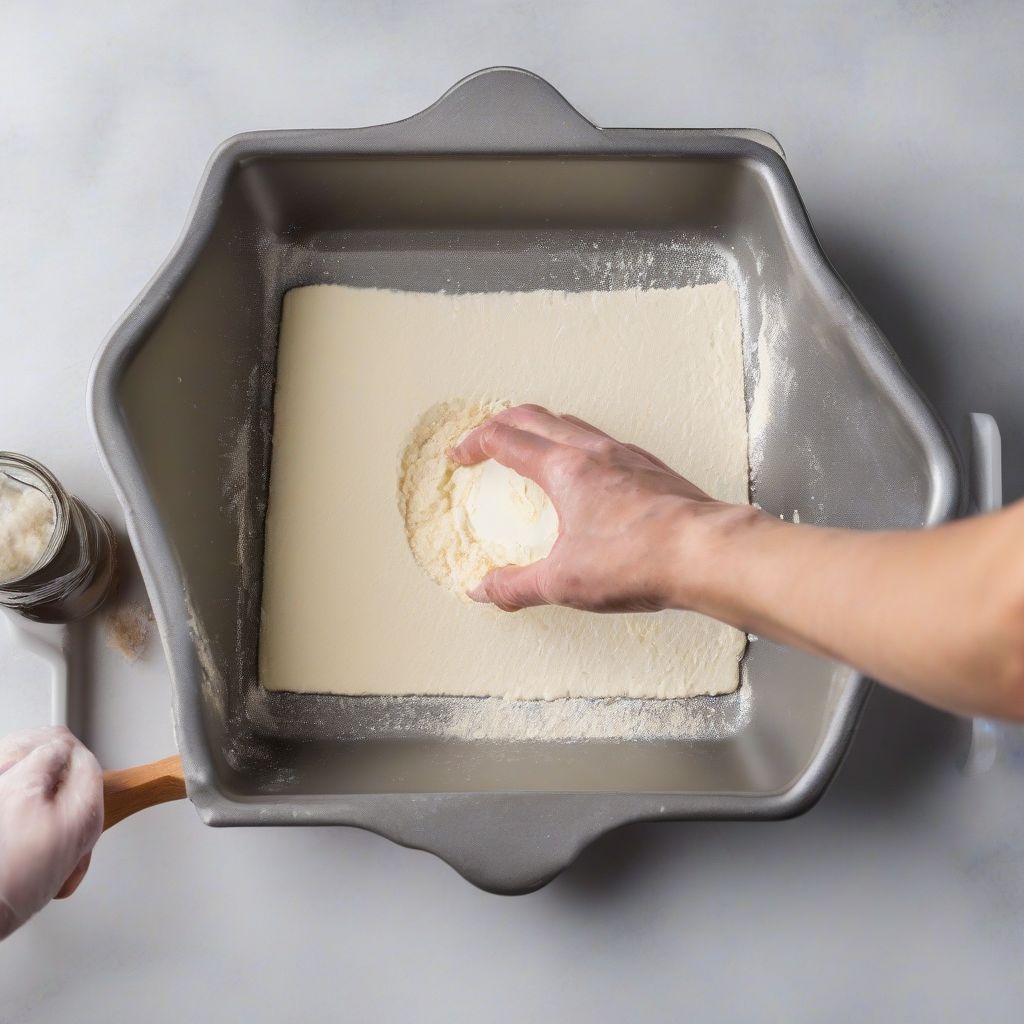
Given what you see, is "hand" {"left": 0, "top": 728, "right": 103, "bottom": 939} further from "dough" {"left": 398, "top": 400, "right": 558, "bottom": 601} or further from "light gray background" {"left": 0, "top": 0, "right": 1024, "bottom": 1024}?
"dough" {"left": 398, "top": 400, "right": 558, "bottom": 601}

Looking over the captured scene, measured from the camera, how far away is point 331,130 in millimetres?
735

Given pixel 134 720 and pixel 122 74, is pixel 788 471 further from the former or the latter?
pixel 122 74

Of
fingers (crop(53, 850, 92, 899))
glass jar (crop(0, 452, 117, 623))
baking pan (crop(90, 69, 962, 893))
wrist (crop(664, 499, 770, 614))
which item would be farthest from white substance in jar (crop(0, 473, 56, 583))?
wrist (crop(664, 499, 770, 614))

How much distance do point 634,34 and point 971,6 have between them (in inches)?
13.3

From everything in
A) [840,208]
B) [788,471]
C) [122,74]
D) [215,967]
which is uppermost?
[122,74]

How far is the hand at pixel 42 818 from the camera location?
2.01ft

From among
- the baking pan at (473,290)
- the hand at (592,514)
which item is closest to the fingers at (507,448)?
the hand at (592,514)

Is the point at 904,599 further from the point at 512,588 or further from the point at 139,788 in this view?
the point at 139,788

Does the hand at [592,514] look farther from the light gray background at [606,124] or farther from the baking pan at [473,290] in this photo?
the light gray background at [606,124]

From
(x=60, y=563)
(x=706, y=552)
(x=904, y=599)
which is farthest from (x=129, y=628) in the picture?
(x=904, y=599)

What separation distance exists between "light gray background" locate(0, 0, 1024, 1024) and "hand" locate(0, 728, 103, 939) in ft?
0.30

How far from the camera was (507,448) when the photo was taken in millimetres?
709

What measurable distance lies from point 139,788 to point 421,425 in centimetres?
38

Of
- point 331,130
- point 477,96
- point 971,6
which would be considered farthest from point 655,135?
point 971,6
